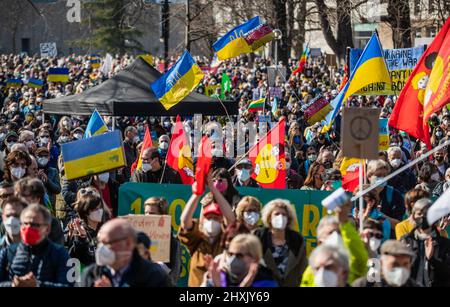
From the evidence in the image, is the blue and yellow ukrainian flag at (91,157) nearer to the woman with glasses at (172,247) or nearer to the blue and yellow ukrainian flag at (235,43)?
the woman with glasses at (172,247)

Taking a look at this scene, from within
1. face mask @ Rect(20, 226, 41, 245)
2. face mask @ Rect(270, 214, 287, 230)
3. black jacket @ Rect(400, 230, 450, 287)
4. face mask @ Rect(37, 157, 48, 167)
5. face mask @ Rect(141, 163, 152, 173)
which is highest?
face mask @ Rect(37, 157, 48, 167)

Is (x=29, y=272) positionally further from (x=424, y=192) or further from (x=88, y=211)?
(x=424, y=192)

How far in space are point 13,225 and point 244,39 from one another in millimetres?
11858

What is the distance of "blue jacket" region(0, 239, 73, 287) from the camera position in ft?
23.3

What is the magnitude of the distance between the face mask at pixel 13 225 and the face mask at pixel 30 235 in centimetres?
47

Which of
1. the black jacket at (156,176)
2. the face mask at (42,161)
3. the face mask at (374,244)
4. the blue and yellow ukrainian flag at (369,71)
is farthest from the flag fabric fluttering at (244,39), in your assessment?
the face mask at (374,244)

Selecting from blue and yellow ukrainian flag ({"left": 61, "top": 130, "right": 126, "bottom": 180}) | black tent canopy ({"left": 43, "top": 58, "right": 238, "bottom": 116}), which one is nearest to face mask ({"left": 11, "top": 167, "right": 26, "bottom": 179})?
blue and yellow ukrainian flag ({"left": 61, "top": 130, "right": 126, "bottom": 180})

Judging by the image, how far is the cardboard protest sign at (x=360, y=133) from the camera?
319 inches

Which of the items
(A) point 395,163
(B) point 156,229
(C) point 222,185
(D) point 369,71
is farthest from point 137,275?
(D) point 369,71

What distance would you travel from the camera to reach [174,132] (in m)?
13.2

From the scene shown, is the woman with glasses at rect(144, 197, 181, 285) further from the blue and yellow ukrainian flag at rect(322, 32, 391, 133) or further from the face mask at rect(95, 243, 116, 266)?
the blue and yellow ukrainian flag at rect(322, 32, 391, 133)

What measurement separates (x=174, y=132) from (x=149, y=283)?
688 cm

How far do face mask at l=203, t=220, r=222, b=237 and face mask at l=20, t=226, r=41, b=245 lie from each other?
4.30ft
